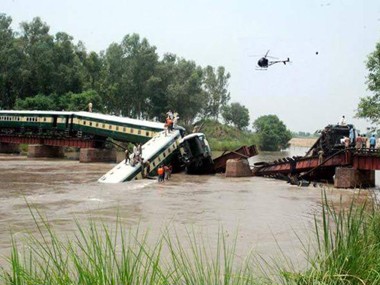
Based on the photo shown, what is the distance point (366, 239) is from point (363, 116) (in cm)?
3761

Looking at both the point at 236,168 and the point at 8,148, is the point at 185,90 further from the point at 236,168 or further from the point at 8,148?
the point at 236,168

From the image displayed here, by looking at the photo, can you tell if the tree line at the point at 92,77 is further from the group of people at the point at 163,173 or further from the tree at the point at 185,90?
the group of people at the point at 163,173

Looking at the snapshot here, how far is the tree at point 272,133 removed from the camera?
108000 millimetres

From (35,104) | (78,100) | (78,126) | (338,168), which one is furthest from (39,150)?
(338,168)

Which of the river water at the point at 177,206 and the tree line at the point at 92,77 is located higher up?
the tree line at the point at 92,77

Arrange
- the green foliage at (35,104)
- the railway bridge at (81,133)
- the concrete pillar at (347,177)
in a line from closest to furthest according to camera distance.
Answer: the concrete pillar at (347,177), the railway bridge at (81,133), the green foliage at (35,104)

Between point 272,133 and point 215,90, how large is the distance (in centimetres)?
1644

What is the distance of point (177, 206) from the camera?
16.7 m

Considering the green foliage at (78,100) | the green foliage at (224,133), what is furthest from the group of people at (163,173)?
the green foliage at (224,133)

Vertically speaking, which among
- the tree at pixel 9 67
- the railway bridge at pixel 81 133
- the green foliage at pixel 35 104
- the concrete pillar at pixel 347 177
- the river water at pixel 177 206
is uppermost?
the tree at pixel 9 67

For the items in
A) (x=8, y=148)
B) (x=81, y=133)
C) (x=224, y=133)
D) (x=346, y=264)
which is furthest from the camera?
(x=224, y=133)

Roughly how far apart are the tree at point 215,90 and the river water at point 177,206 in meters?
83.8

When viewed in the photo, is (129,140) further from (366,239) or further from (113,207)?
(366,239)

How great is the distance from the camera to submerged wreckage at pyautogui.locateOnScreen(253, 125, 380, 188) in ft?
84.4
